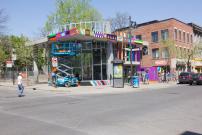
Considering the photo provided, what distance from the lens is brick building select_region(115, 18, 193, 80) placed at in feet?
170

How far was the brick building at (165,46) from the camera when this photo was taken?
5178 centimetres

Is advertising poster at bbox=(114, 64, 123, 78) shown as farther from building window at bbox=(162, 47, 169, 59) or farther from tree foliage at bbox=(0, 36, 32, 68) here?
tree foliage at bbox=(0, 36, 32, 68)

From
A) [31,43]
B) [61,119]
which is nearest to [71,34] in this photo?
[31,43]

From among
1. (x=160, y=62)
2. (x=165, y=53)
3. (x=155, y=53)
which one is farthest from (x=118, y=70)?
(x=155, y=53)

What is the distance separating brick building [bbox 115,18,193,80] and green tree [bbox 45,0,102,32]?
907 cm

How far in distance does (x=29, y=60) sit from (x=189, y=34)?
1191 inches

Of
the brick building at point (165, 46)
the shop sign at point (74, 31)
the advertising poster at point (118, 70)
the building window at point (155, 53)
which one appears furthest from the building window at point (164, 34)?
the shop sign at point (74, 31)

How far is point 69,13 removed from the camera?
57.6m

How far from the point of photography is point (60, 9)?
189 feet

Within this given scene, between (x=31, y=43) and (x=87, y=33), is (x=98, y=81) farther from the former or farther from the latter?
(x=31, y=43)

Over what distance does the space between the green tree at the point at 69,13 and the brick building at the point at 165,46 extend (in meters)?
9.07

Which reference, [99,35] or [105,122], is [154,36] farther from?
[105,122]

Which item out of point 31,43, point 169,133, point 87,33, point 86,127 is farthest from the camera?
point 31,43

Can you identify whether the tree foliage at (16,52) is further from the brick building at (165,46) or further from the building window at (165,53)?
the building window at (165,53)
